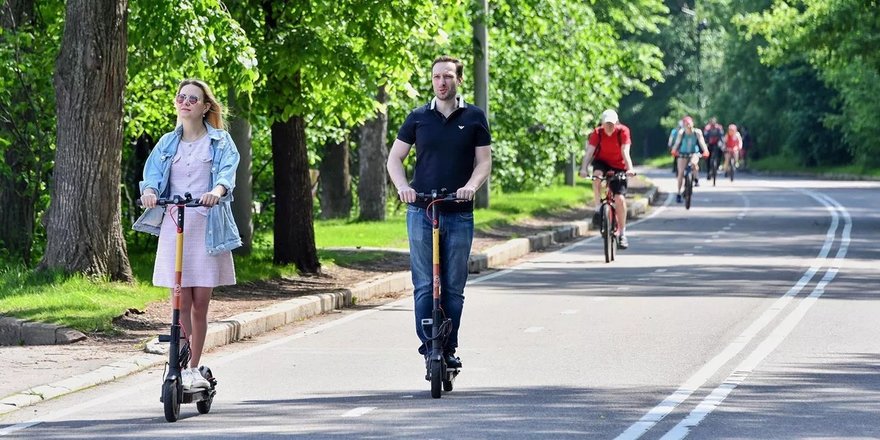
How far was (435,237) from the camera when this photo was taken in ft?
32.8

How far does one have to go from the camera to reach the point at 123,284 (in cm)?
1502

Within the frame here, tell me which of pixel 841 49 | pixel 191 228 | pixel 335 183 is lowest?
pixel 335 183

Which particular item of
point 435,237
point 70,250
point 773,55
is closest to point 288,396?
point 435,237

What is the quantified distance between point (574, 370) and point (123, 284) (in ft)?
17.1

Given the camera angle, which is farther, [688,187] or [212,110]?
[688,187]

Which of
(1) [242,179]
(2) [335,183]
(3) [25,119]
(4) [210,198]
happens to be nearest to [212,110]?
(4) [210,198]

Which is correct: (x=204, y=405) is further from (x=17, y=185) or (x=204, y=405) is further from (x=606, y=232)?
(x=606, y=232)

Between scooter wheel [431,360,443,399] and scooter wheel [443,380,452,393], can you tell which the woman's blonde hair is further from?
scooter wheel [443,380,452,393]

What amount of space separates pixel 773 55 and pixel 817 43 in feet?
25.6

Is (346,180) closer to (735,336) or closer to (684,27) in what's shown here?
(735,336)

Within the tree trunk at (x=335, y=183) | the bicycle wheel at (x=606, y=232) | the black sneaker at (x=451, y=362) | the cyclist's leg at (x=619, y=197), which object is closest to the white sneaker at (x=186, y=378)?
the black sneaker at (x=451, y=362)

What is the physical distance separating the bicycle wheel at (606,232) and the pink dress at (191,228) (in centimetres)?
1220

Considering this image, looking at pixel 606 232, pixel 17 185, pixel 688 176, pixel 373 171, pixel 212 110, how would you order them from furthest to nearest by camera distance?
1. pixel 688 176
2. pixel 373 171
3. pixel 606 232
4. pixel 17 185
5. pixel 212 110

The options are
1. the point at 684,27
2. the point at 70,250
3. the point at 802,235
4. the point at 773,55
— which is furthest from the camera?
the point at 684,27
